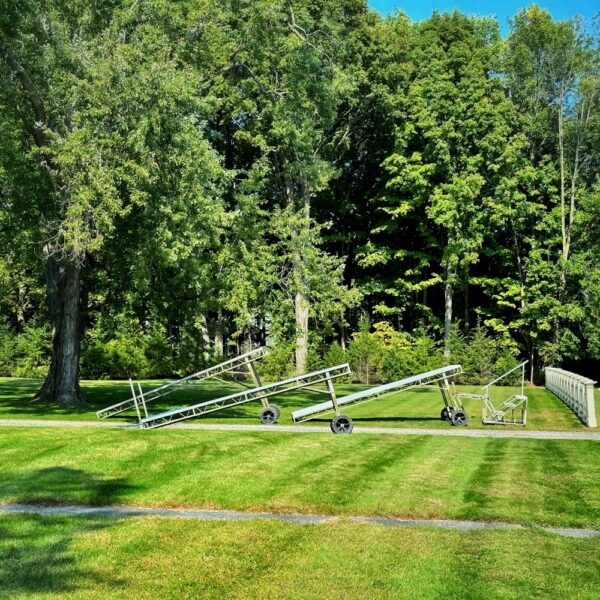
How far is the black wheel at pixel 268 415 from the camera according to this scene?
52.0ft

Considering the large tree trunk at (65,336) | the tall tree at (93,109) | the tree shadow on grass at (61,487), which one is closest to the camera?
the tree shadow on grass at (61,487)

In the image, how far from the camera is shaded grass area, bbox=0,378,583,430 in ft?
55.1

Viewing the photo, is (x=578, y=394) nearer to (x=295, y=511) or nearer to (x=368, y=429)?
(x=368, y=429)

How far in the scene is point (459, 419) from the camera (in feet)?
52.2

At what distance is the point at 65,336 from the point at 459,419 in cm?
1111

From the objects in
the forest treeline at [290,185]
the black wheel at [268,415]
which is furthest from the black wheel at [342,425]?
the forest treeline at [290,185]

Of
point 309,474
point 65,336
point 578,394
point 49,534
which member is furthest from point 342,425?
point 65,336

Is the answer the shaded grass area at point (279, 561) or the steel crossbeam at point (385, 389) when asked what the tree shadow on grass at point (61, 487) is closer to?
the shaded grass area at point (279, 561)

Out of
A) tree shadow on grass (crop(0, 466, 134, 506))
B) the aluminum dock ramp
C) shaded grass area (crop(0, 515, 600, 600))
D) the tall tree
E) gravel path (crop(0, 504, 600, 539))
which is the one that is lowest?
shaded grass area (crop(0, 515, 600, 600))

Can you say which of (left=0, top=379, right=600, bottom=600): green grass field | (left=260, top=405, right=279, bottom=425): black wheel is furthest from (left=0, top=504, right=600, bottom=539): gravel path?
(left=260, top=405, right=279, bottom=425): black wheel

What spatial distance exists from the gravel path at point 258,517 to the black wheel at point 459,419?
28.9 feet

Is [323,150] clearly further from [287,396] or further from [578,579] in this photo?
[578,579]

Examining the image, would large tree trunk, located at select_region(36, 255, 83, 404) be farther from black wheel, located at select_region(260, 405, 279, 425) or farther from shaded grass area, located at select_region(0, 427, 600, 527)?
shaded grass area, located at select_region(0, 427, 600, 527)

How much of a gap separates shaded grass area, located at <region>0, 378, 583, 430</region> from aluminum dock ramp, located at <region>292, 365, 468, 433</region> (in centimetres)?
43
